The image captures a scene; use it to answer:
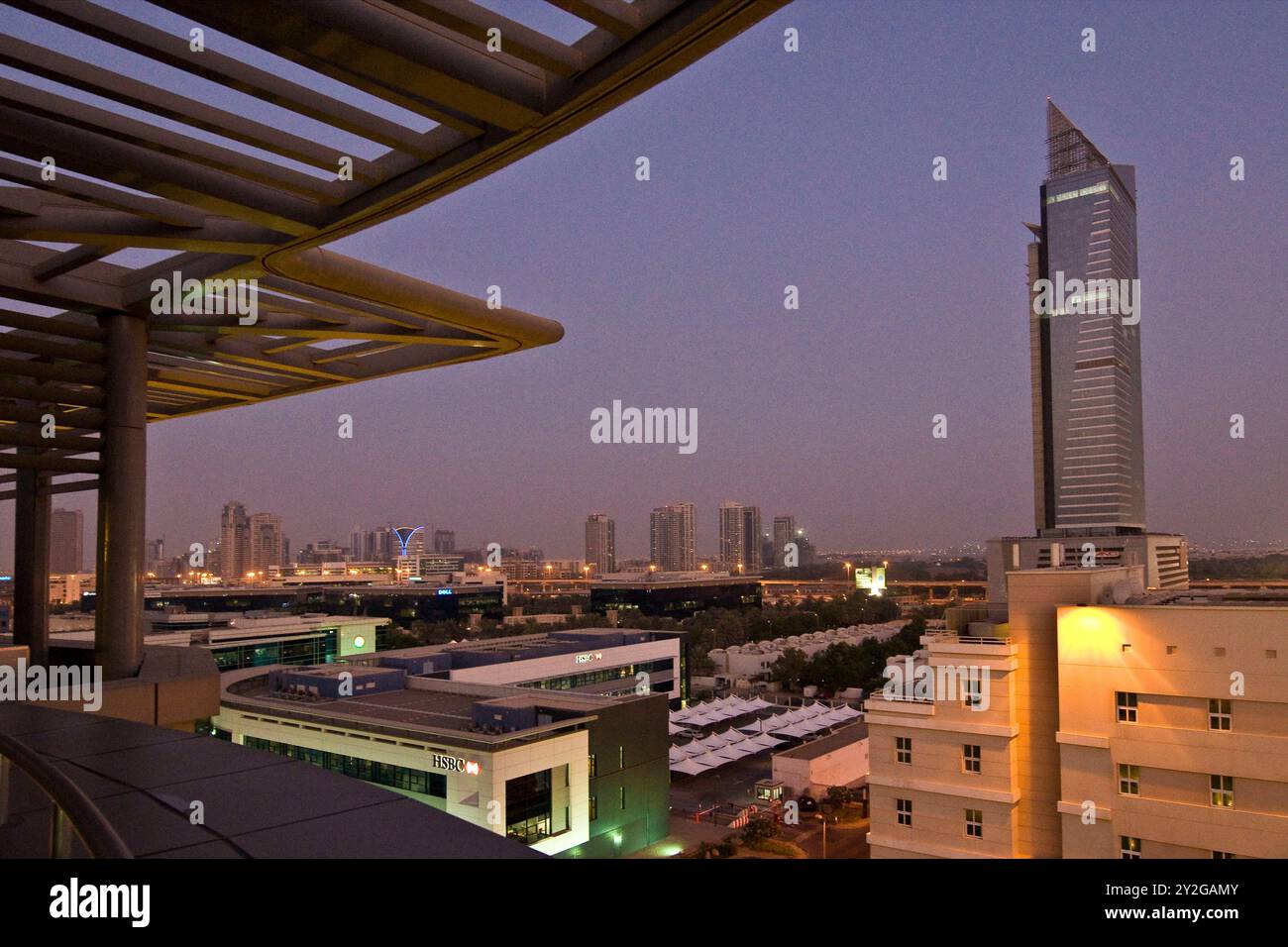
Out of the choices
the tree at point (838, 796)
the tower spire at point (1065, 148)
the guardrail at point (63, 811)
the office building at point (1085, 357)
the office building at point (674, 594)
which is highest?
the tower spire at point (1065, 148)

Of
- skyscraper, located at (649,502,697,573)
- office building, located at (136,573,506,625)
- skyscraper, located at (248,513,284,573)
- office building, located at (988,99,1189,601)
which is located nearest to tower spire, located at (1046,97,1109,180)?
office building, located at (988,99,1189,601)

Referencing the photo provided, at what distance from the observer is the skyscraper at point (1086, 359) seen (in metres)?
102

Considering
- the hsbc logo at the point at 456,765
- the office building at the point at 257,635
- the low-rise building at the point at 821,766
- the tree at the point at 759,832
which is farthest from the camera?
the office building at the point at 257,635

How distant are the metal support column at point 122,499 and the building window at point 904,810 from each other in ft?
37.1

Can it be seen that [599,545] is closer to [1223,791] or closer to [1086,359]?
[1086,359]

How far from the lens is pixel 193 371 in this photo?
9.39 metres

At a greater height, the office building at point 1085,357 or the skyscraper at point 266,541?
the office building at point 1085,357

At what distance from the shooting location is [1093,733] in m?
12.6

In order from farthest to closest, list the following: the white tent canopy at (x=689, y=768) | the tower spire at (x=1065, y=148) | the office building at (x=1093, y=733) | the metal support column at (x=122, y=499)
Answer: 1. the tower spire at (x=1065, y=148)
2. the white tent canopy at (x=689, y=768)
3. the office building at (x=1093, y=733)
4. the metal support column at (x=122, y=499)

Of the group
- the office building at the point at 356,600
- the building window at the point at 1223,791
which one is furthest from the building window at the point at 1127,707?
the office building at the point at 356,600

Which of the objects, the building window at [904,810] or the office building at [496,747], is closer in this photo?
the building window at [904,810]

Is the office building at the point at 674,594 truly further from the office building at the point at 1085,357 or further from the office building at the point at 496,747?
the office building at the point at 496,747
